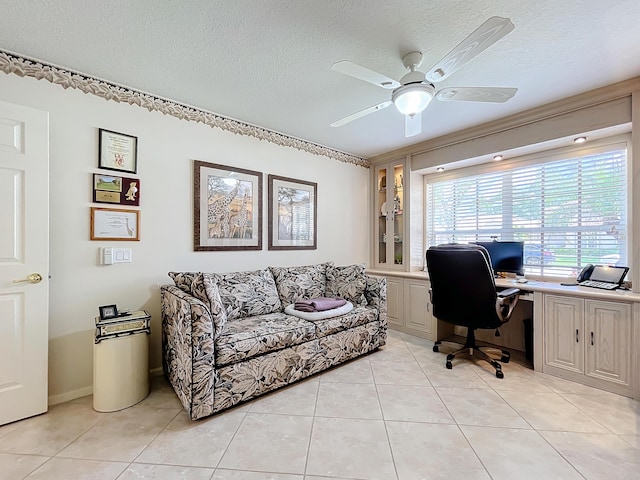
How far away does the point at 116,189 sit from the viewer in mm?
2334

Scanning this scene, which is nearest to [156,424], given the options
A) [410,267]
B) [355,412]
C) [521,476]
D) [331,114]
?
[355,412]

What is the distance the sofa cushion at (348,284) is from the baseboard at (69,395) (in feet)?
7.27

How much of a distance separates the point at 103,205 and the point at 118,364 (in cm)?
121

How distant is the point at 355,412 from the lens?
1.96 m

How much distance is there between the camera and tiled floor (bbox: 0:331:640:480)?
57.2 inches

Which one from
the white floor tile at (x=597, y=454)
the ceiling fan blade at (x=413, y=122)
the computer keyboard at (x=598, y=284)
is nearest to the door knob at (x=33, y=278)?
the ceiling fan blade at (x=413, y=122)

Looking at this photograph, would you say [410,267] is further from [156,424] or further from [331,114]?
[156,424]

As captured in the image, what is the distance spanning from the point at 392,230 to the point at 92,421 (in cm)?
360

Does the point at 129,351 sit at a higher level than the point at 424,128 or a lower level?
lower

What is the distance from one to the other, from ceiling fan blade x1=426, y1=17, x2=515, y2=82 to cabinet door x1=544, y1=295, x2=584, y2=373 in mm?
2108

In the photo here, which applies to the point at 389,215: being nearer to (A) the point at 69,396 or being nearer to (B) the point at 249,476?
(B) the point at 249,476

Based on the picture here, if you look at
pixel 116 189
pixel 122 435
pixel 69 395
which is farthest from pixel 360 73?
pixel 69 395

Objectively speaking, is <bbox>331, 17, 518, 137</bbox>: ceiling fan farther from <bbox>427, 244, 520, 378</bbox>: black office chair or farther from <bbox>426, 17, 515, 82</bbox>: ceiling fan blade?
<bbox>427, 244, 520, 378</bbox>: black office chair

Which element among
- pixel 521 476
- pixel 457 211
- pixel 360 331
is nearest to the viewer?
pixel 521 476
